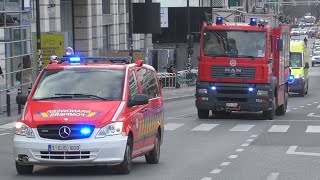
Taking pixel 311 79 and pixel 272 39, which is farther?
pixel 311 79

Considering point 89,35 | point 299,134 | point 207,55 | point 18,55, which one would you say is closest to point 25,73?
point 18,55

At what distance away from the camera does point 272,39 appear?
2806 cm

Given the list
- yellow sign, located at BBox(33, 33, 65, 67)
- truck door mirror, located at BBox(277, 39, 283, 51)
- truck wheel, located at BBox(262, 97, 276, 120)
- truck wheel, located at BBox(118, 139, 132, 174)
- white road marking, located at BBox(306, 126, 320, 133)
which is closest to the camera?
truck wheel, located at BBox(118, 139, 132, 174)

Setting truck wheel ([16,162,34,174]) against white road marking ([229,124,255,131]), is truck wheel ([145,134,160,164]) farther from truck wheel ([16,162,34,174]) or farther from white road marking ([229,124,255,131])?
white road marking ([229,124,255,131])

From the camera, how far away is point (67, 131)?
42.7ft

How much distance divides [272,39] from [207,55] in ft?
7.45

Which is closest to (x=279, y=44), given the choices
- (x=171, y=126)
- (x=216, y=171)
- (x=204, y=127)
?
(x=204, y=127)

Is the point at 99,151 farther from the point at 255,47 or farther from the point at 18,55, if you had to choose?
the point at 18,55

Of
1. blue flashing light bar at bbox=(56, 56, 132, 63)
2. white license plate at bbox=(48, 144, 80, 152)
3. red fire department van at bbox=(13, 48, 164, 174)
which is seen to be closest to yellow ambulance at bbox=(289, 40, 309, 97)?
blue flashing light bar at bbox=(56, 56, 132, 63)

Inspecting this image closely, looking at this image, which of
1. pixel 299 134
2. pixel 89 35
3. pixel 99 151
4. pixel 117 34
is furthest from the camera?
pixel 117 34

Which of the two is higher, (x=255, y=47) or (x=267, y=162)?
(x=255, y=47)

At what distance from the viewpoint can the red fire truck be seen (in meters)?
27.4

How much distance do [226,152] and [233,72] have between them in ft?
31.7

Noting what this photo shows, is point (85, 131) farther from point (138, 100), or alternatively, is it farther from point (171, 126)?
point (171, 126)
